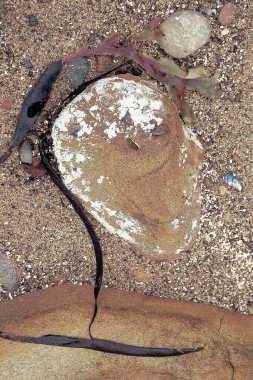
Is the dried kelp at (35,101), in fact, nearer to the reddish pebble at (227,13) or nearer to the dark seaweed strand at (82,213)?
the dark seaweed strand at (82,213)

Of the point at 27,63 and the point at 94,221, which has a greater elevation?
the point at 27,63

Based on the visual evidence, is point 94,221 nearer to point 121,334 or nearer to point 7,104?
point 121,334

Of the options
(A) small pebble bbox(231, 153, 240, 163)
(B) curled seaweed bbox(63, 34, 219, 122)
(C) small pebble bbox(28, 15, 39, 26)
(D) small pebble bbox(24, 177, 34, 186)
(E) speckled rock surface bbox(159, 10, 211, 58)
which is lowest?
(A) small pebble bbox(231, 153, 240, 163)

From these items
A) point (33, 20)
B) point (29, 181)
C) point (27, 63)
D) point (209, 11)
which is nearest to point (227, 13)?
point (209, 11)

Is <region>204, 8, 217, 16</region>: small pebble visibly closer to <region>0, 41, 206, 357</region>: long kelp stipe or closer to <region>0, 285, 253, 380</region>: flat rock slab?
<region>0, 41, 206, 357</region>: long kelp stipe

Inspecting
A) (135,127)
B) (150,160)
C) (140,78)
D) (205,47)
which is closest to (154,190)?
(150,160)

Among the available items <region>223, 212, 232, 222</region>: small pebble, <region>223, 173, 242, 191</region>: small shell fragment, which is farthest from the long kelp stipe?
<region>223, 212, 232, 222</region>: small pebble

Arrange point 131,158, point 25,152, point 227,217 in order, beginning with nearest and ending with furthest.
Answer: point 131,158 → point 25,152 → point 227,217
